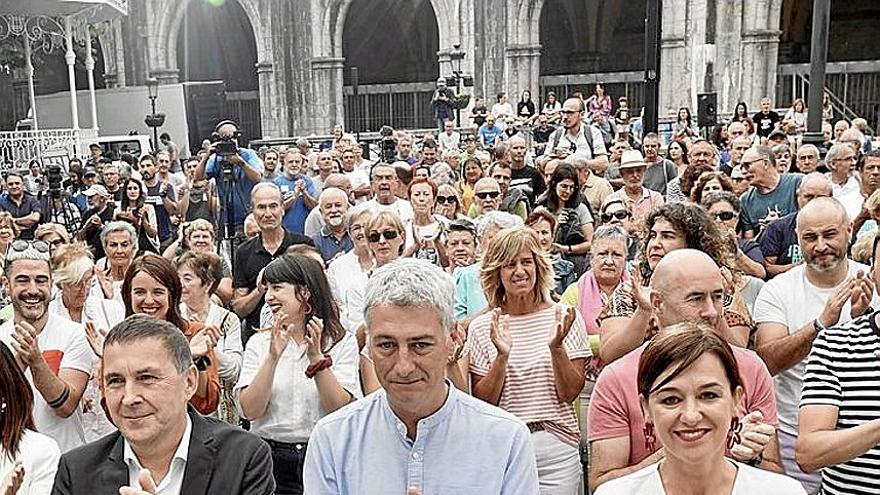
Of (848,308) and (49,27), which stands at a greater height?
(49,27)

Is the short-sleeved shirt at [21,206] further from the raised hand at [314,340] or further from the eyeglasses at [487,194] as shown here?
the raised hand at [314,340]

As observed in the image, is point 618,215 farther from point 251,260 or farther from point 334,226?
point 251,260

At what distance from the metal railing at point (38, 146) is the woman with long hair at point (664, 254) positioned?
15.8 metres

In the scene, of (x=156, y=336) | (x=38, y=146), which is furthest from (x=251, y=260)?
(x=38, y=146)

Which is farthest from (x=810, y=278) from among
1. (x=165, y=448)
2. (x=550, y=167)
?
(x=550, y=167)

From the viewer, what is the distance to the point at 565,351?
348cm

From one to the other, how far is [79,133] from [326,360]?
16.6 m

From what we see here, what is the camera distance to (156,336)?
261 centimetres

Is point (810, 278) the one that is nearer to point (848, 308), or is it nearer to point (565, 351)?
point (848, 308)

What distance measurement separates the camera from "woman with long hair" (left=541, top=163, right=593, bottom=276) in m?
6.25

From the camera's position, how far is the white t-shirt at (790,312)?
12.0ft

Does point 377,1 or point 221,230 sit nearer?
point 221,230

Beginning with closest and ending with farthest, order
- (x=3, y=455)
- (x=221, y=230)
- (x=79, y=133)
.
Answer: (x=3, y=455)
(x=221, y=230)
(x=79, y=133)

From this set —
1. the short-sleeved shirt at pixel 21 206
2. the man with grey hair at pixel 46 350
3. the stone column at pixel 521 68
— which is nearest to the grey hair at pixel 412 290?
the man with grey hair at pixel 46 350
